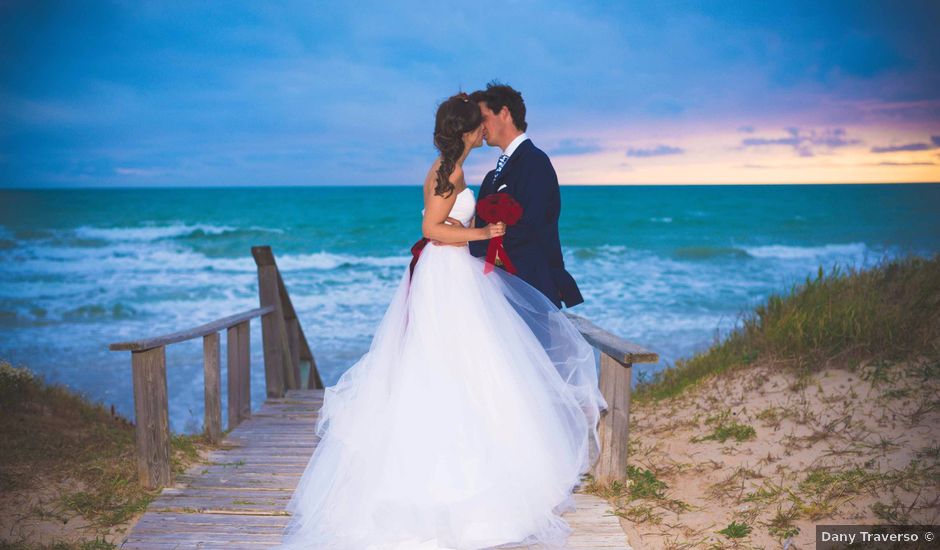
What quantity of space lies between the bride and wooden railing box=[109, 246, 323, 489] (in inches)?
46.1

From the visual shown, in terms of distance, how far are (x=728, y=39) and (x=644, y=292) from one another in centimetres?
938

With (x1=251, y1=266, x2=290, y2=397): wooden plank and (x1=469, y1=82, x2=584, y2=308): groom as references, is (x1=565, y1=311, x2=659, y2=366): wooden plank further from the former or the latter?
(x1=251, y1=266, x2=290, y2=397): wooden plank

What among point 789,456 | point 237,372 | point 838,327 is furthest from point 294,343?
point 838,327

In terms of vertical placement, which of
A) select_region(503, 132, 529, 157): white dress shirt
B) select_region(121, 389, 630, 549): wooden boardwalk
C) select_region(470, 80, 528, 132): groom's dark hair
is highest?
select_region(470, 80, 528, 132): groom's dark hair

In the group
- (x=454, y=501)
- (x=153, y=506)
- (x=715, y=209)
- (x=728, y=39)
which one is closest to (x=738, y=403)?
(x=454, y=501)

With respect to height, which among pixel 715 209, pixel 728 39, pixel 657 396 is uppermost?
pixel 728 39

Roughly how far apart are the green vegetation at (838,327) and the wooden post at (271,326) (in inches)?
149

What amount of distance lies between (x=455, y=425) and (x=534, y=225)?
3.90 ft

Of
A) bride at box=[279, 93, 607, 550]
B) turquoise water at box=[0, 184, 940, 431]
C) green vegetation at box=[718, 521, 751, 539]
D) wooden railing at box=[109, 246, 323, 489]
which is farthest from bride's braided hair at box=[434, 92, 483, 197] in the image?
turquoise water at box=[0, 184, 940, 431]

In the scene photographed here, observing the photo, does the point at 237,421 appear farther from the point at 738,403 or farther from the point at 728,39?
the point at 728,39

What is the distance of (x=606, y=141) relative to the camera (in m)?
29.6

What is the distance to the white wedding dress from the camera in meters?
2.83

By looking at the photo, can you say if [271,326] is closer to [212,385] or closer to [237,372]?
[237,372]

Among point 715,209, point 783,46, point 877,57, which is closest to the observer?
point 877,57
